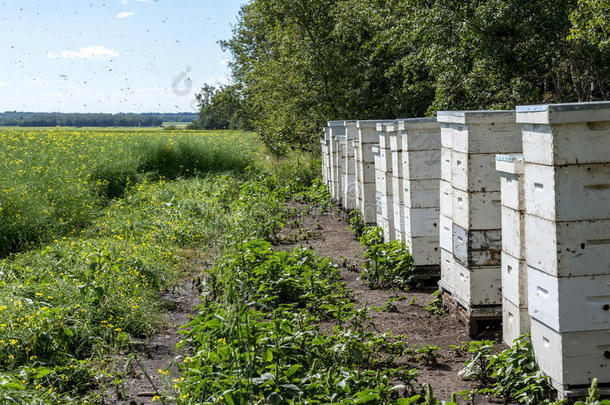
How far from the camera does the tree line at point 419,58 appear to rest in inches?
438

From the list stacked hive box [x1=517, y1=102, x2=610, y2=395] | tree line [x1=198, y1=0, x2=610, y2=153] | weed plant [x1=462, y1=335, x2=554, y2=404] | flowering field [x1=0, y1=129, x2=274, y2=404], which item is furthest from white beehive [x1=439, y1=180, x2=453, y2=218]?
tree line [x1=198, y1=0, x2=610, y2=153]

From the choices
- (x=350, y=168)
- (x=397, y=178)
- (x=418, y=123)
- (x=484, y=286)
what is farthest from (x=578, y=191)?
(x=350, y=168)

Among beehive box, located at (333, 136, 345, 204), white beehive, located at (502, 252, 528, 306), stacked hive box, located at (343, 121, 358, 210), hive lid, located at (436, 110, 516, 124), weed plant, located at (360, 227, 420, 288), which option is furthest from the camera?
beehive box, located at (333, 136, 345, 204)

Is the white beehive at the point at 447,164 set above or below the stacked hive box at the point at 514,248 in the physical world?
above

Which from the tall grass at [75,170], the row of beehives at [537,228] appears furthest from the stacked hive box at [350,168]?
the row of beehives at [537,228]

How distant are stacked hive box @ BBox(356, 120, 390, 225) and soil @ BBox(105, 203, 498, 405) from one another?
60cm

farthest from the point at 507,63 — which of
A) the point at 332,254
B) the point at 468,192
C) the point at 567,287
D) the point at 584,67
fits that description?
the point at 567,287

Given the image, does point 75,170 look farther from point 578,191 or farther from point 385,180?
point 578,191

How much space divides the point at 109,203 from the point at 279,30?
847cm

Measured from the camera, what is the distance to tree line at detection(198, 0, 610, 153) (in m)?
11.1

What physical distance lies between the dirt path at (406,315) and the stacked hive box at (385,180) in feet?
2.24

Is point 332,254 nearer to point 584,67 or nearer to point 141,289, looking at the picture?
point 141,289

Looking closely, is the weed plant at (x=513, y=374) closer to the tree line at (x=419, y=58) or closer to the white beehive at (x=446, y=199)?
the white beehive at (x=446, y=199)

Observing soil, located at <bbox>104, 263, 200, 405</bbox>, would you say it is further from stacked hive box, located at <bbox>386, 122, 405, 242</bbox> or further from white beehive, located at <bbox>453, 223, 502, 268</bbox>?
stacked hive box, located at <bbox>386, 122, 405, 242</bbox>
